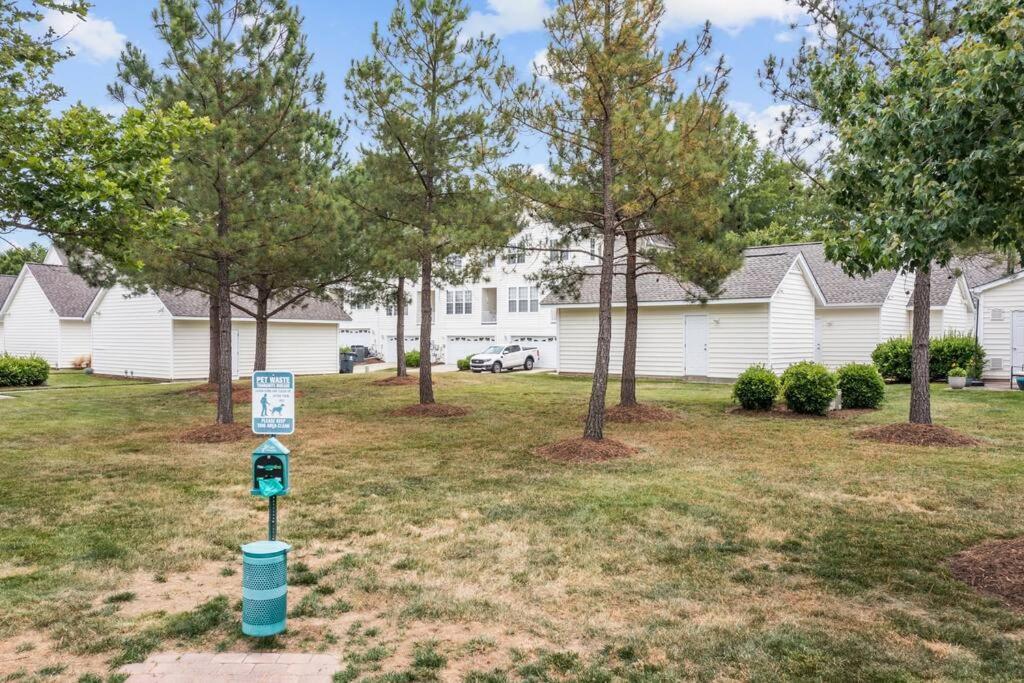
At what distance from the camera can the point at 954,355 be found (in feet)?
68.8

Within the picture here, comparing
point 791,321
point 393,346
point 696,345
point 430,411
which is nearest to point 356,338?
point 393,346

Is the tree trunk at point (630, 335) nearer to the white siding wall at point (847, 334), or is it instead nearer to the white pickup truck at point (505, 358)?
the white siding wall at point (847, 334)

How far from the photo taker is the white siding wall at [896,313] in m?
24.1

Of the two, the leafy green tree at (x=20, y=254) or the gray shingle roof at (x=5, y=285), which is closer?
the leafy green tree at (x=20, y=254)

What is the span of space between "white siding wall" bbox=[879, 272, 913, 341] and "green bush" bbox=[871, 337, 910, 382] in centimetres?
240

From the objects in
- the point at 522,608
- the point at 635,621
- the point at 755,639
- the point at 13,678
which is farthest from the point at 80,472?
the point at 755,639

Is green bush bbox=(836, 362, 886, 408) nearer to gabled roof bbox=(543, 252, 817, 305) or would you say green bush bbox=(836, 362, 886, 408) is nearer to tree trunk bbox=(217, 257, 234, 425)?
gabled roof bbox=(543, 252, 817, 305)

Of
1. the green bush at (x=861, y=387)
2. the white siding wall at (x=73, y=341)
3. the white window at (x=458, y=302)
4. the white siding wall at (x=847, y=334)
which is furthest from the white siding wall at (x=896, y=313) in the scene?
the white siding wall at (x=73, y=341)

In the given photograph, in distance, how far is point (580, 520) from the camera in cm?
675

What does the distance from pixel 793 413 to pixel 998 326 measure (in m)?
10.3

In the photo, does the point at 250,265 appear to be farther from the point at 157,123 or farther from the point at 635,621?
the point at 635,621

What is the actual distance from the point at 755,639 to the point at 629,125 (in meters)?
7.63

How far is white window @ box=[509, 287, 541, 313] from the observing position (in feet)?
111

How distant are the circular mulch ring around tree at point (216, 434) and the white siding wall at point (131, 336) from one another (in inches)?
547
